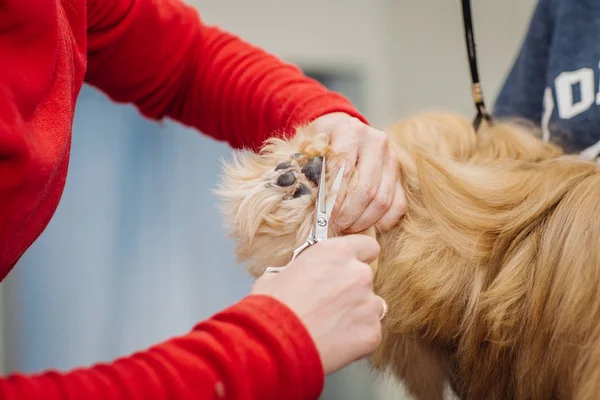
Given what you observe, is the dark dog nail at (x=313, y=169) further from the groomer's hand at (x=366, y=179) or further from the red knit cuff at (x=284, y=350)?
the red knit cuff at (x=284, y=350)

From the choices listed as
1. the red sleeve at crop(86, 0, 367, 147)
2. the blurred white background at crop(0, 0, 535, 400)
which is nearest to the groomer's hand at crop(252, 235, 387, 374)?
the red sleeve at crop(86, 0, 367, 147)

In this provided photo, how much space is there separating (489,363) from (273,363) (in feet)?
0.98

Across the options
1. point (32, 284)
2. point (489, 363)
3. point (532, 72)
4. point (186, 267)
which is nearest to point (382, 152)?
point (489, 363)

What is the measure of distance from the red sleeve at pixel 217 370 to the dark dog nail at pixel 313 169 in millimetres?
189

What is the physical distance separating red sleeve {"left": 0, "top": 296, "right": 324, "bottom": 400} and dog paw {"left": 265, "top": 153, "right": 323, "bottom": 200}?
0.18 metres

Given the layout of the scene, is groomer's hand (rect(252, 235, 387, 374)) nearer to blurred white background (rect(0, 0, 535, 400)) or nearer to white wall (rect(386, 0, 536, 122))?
blurred white background (rect(0, 0, 535, 400))

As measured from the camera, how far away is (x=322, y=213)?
2.20ft

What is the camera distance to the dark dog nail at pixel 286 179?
0.70 metres

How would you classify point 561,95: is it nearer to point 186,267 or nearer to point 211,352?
point 211,352

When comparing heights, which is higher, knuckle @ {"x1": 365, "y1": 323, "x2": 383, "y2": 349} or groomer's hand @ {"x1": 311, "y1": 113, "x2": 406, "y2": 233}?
groomer's hand @ {"x1": 311, "y1": 113, "x2": 406, "y2": 233}

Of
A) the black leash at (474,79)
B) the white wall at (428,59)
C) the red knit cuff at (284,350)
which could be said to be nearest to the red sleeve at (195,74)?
the black leash at (474,79)

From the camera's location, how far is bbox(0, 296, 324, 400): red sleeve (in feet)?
1.61

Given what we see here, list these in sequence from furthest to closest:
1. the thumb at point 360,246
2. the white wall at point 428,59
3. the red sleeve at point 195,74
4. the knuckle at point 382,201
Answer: the white wall at point 428,59 < the red sleeve at point 195,74 < the knuckle at point 382,201 < the thumb at point 360,246

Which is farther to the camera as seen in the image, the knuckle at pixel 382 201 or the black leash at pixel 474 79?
the black leash at pixel 474 79
